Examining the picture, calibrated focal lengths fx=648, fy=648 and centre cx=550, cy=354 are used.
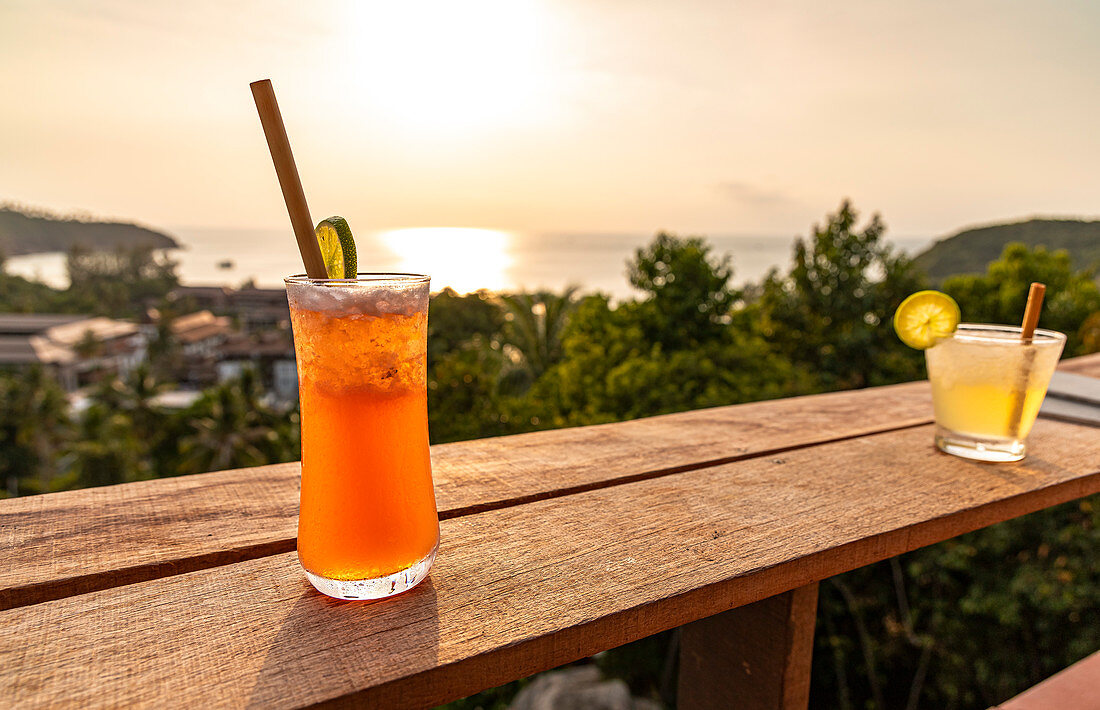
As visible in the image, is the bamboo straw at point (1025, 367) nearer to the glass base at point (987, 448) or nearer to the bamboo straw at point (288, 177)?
the glass base at point (987, 448)

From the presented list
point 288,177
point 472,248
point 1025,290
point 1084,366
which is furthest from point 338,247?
point 472,248

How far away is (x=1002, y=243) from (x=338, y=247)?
2018cm

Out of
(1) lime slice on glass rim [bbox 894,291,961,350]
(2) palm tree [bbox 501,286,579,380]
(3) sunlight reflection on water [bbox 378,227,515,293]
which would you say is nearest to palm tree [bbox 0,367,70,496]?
(3) sunlight reflection on water [bbox 378,227,515,293]

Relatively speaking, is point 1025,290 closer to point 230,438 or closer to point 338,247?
point 338,247

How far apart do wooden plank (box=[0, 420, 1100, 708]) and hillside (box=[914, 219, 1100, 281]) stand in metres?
15.1

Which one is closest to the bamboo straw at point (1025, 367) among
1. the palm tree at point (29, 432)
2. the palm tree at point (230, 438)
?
the palm tree at point (230, 438)

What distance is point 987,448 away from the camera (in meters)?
1.18

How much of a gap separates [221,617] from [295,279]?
33cm

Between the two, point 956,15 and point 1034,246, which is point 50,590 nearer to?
point 956,15

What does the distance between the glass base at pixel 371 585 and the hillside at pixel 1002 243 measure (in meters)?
15.6

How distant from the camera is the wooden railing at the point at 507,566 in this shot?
55 centimetres

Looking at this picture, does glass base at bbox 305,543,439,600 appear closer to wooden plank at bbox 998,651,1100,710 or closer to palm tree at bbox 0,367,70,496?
wooden plank at bbox 998,651,1100,710

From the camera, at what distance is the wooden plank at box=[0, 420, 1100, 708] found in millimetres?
531

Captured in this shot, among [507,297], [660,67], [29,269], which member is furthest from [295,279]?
[29,269]
